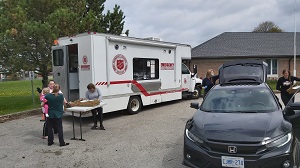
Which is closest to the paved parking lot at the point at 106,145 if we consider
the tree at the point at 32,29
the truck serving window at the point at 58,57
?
the truck serving window at the point at 58,57

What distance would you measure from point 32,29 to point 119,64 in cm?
425

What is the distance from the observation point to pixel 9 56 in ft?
36.9

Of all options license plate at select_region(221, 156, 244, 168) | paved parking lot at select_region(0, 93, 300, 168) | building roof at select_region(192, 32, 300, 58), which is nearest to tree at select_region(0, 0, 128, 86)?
paved parking lot at select_region(0, 93, 300, 168)

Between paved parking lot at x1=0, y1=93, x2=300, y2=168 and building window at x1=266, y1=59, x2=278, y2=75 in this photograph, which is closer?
paved parking lot at x1=0, y1=93, x2=300, y2=168

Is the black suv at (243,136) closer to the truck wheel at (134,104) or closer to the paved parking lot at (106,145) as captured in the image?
the paved parking lot at (106,145)

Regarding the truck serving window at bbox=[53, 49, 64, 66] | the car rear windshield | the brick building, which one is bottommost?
the car rear windshield

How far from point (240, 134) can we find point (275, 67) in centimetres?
2177

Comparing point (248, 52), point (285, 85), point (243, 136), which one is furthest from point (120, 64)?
point (248, 52)

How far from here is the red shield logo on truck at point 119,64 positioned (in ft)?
28.7

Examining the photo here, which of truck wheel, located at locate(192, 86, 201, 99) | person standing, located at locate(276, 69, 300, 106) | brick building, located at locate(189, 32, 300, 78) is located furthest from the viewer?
brick building, located at locate(189, 32, 300, 78)

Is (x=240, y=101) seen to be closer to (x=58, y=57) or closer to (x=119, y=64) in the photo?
(x=119, y=64)

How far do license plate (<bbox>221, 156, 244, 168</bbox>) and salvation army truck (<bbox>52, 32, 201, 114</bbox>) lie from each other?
18.1ft

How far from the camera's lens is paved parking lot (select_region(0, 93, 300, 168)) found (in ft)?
16.2

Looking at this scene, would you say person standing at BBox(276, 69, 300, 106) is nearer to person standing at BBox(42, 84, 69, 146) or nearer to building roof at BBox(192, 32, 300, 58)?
person standing at BBox(42, 84, 69, 146)
